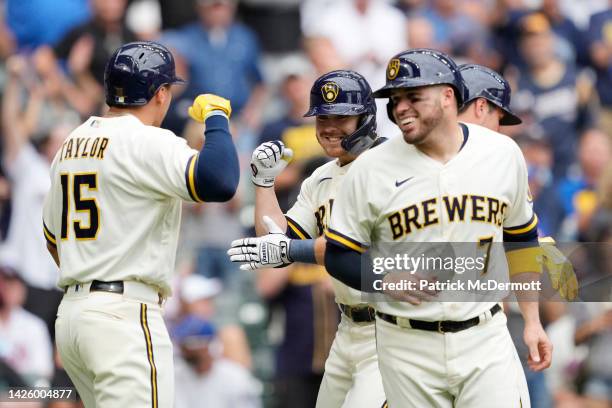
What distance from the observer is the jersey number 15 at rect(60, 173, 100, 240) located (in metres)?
6.29

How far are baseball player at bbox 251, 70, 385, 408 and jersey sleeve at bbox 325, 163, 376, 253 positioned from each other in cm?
77

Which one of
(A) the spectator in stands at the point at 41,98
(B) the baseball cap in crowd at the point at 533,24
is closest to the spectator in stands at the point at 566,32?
(B) the baseball cap in crowd at the point at 533,24

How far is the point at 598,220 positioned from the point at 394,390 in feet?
17.5

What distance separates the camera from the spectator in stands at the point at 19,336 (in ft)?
33.7

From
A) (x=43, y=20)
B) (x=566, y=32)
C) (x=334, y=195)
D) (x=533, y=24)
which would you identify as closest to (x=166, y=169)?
(x=334, y=195)

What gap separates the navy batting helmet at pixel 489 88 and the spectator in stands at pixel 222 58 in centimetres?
506

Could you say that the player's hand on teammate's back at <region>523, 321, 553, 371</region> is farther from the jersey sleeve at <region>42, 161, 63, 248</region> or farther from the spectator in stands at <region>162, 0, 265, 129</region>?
the spectator in stands at <region>162, 0, 265, 129</region>

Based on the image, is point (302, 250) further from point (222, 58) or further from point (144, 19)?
point (144, 19)

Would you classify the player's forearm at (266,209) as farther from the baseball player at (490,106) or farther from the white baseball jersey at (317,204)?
the baseball player at (490,106)

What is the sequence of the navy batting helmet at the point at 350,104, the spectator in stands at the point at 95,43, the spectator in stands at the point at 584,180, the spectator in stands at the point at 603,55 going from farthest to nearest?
1. the spectator in stands at the point at 603,55
2. the spectator in stands at the point at 95,43
3. the spectator in stands at the point at 584,180
4. the navy batting helmet at the point at 350,104

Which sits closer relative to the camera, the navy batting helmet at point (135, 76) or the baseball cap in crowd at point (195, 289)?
the navy batting helmet at point (135, 76)

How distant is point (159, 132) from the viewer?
6.34m

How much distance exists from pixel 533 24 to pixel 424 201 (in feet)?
24.9

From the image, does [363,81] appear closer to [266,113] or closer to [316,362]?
[316,362]
